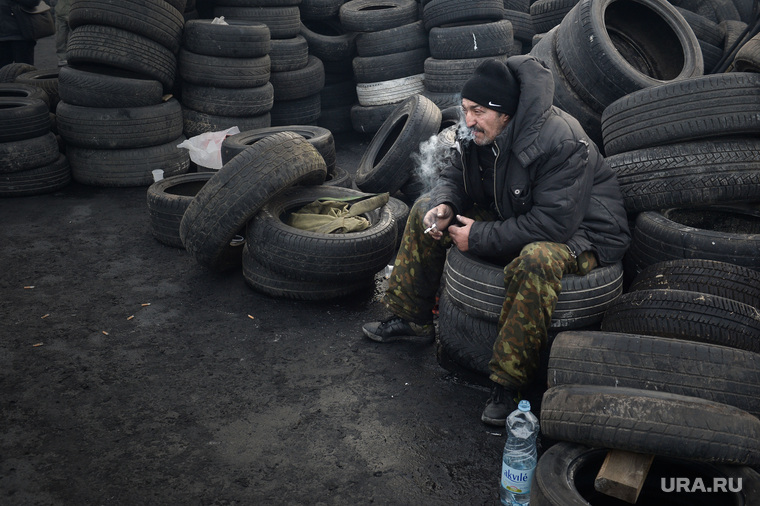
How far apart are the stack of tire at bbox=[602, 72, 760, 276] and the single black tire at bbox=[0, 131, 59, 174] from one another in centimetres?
601

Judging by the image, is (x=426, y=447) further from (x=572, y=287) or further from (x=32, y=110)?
(x=32, y=110)

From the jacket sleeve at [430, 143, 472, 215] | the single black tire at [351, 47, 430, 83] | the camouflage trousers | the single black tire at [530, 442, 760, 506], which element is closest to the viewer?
the single black tire at [530, 442, 760, 506]

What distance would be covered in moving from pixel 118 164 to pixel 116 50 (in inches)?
49.1

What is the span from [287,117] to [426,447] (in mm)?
6538

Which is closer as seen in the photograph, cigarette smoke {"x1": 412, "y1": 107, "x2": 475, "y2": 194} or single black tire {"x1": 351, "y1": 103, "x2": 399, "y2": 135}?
cigarette smoke {"x1": 412, "y1": 107, "x2": 475, "y2": 194}

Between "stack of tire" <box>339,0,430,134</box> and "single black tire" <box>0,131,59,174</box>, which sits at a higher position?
"stack of tire" <box>339,0,430,134</box>

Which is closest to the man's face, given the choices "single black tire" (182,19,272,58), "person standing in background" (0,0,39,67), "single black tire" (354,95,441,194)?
"single black tire" (354,95,441,194)

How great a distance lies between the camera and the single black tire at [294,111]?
29.4ft

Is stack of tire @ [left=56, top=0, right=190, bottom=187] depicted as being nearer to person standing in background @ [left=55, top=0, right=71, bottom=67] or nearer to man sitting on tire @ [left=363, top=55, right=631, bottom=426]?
person standing in background @ [left=55, top=0, right=71, bottom=67]

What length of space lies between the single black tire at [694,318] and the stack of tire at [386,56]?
5.89 metres

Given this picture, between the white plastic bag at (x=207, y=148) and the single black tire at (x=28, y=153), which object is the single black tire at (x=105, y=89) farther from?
the white plastic bag at (x=207, y=148)

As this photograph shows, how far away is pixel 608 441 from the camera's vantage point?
250 centimetres

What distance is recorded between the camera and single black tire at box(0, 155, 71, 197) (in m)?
7.02

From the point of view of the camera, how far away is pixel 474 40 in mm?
7938
